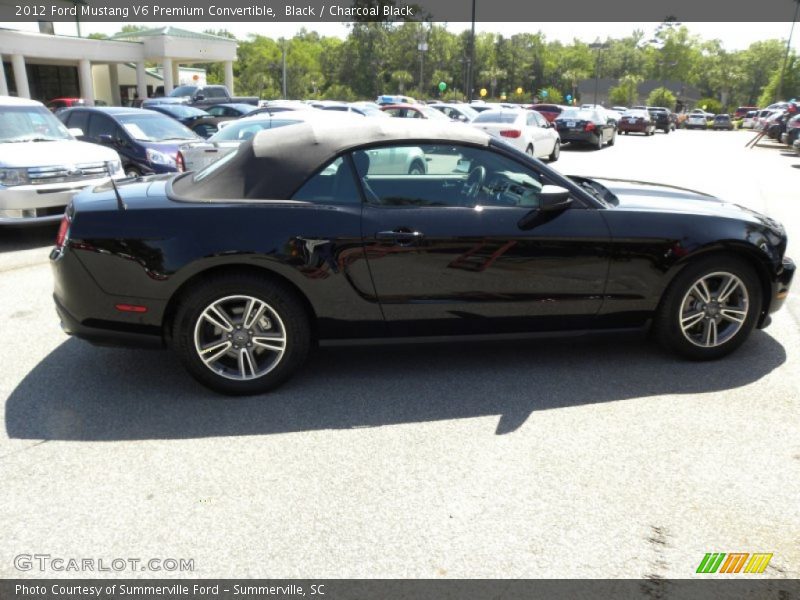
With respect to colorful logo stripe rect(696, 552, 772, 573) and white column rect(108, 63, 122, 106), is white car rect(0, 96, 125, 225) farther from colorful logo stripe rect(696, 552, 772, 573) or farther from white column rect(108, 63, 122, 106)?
white column rect(108, 63, 122, 106)

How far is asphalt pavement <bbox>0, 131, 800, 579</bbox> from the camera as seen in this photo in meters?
2.63

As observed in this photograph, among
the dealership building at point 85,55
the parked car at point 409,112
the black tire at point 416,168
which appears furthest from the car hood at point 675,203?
the dealership building at point 85,55

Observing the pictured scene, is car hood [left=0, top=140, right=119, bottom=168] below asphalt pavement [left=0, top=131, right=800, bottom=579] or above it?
above

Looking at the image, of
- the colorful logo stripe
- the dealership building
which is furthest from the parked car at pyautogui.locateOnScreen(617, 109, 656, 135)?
the colorful logo stripe

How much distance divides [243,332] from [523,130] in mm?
14364

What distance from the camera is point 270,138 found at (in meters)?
4.25

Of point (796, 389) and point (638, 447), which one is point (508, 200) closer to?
point (638, 447)

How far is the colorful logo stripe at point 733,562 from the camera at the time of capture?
256 cm

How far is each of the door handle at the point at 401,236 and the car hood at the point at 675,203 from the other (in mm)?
1390

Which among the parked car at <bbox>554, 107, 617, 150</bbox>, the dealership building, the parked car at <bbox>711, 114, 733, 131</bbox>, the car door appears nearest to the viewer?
the car door

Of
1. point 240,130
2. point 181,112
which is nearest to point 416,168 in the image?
point 240,130

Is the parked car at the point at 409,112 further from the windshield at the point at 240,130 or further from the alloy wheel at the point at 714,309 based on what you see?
the alloy wheel at the point at 714,309

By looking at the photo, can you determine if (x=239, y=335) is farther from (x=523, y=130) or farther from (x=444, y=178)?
(x=523, y=130)

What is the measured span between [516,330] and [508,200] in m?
0.82
